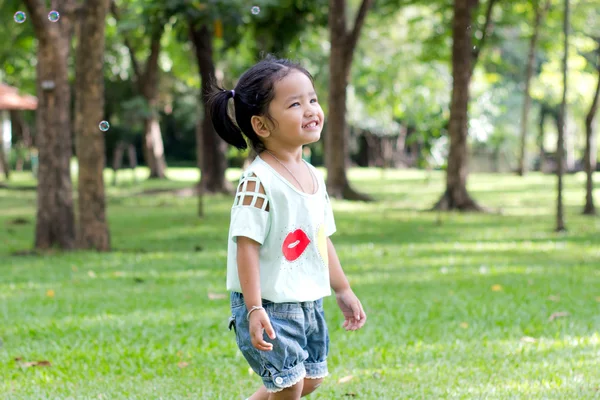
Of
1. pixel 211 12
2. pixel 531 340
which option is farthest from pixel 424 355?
pixel 211 12

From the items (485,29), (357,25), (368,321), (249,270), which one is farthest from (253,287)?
(485,29)

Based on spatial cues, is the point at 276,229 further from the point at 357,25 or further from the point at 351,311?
the point at 357,25

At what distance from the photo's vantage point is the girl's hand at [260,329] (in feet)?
9.66

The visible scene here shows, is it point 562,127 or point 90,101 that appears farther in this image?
point 562,127

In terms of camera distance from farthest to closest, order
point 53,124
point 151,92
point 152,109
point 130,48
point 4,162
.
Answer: point 4,162 < point 151,92 < point 152,109 < point 130,48 < point 53,124

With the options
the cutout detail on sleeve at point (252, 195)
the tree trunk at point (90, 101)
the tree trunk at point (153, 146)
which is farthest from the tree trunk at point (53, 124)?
the tree trunk at point (153, 146)

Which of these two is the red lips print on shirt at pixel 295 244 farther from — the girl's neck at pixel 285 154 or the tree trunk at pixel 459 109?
the tree trunk at pixel 459 109

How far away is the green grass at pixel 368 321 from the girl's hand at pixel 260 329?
4.48ft

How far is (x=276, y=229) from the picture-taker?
3.06 m

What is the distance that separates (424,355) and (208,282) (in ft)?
11.0

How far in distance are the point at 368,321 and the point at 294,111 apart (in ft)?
10.8

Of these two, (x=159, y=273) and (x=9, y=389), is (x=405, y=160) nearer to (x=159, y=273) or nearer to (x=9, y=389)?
(x=159, y=273)

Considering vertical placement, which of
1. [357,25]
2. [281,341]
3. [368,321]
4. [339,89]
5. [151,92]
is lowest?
[368,321]

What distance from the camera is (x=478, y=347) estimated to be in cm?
527
